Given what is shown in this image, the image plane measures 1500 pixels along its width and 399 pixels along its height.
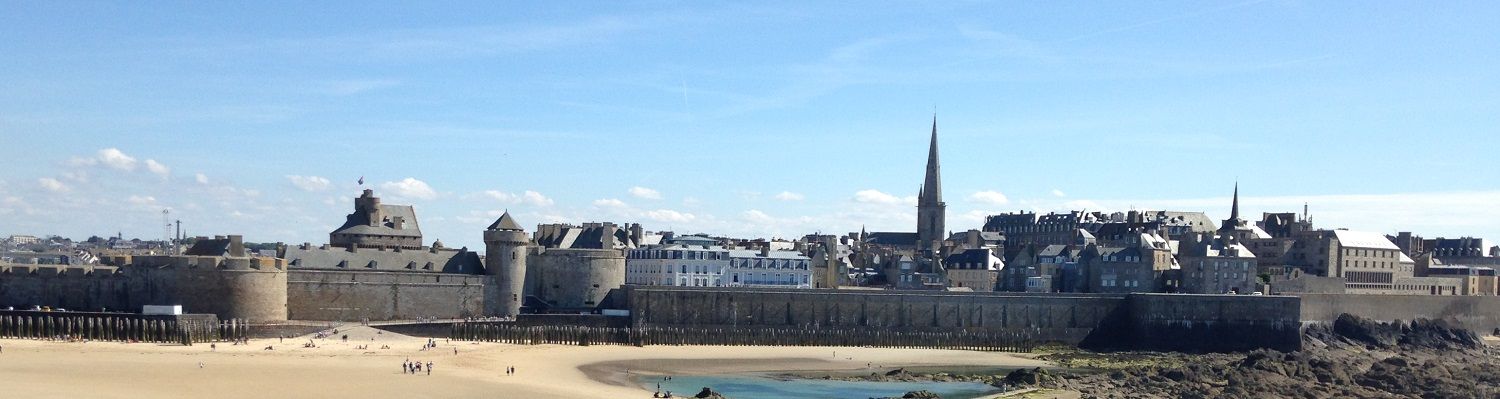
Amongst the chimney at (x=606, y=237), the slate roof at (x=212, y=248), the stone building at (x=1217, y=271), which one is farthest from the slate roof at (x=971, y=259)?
the slate roof at (x=212, y=248)

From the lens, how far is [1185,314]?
64.8 metres

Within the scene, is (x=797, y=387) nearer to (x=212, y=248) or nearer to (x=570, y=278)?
(x=570, y=278)

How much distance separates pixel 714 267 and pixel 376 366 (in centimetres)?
2940

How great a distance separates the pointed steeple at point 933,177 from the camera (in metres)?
105

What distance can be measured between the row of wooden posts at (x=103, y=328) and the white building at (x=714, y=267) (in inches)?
996

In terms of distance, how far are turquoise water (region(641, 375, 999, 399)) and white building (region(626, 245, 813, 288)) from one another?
75.6ft

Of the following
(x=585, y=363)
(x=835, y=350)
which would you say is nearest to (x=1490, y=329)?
(x=835, y=350)

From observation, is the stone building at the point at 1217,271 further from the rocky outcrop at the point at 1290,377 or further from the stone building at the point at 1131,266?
the rocky outcrop at the point at 1290,377

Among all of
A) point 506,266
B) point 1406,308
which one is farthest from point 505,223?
point 1406,308

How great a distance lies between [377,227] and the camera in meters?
68.1

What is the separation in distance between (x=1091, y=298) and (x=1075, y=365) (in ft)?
33.3

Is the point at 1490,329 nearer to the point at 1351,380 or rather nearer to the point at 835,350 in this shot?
the point at 1351,380

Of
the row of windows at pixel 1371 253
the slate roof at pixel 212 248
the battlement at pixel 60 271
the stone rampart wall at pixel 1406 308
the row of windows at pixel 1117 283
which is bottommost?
the stone rampart wall at pixel 1406 308

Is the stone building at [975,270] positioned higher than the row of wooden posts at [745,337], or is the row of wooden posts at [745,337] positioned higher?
the stone building at [975,270]
